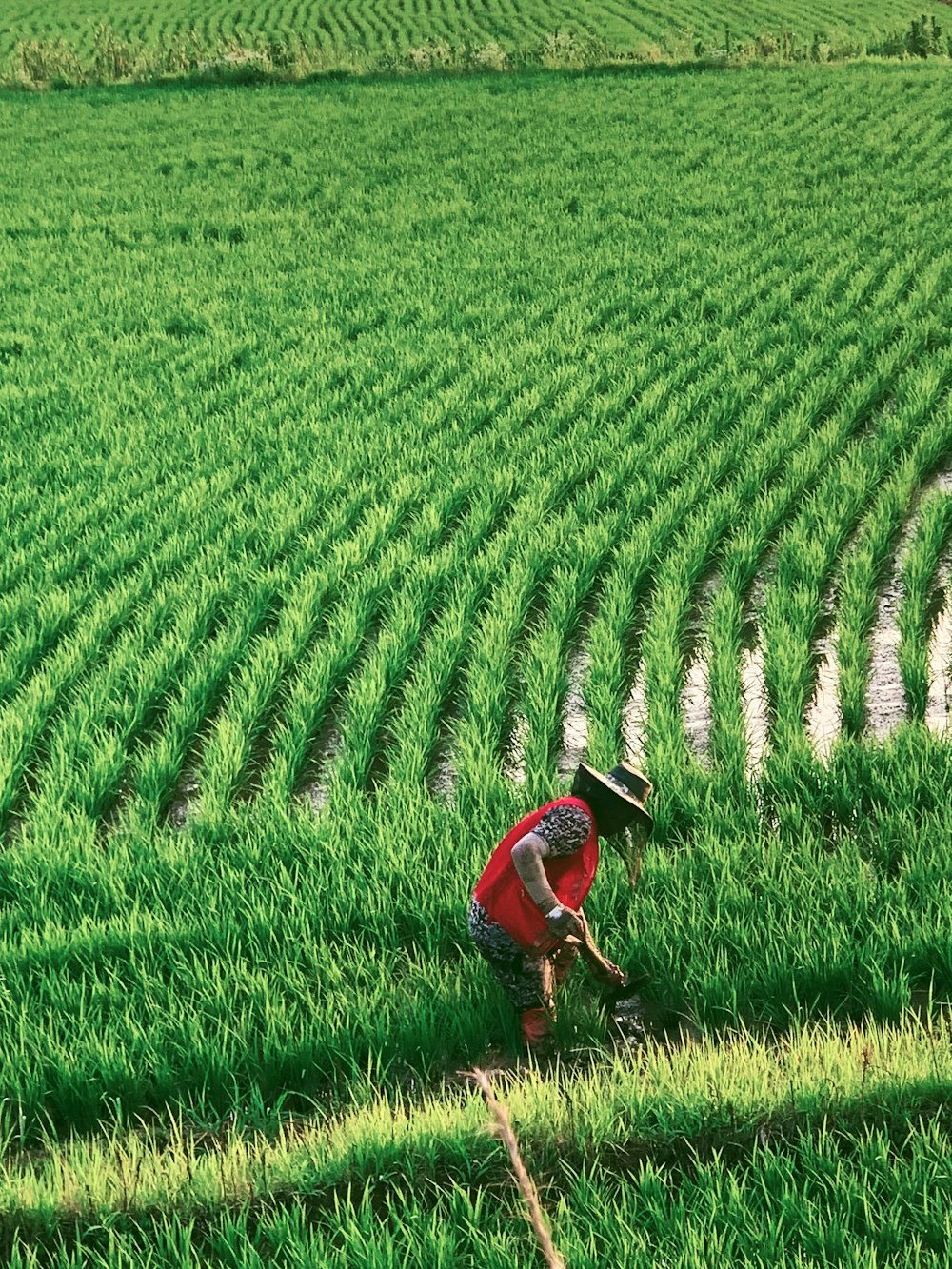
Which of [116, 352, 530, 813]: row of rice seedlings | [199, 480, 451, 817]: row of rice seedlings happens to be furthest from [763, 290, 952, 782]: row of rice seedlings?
[116, 352, 530, 813]: row of rice seedlings

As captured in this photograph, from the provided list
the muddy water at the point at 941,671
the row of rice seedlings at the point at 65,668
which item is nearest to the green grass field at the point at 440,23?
the row of rice seedlings at the point at 65,668

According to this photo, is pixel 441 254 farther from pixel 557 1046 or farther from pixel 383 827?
pixel 557 1046

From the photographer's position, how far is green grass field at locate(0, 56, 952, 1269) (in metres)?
2.05

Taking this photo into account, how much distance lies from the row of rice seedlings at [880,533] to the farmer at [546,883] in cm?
165

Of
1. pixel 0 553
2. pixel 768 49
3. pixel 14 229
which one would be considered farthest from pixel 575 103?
pixel 0 553

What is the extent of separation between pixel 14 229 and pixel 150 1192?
11.3 metres

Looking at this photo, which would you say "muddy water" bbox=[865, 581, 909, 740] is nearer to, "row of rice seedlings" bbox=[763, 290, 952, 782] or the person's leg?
"row of rice seedlings" bbox=[763, 290, 952, 782]

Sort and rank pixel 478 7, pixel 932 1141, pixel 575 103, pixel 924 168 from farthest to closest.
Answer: pixel 478 7 < pixel 575 103 < pixel 924 168 < pixel 932 1141

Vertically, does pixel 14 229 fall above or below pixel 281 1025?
above

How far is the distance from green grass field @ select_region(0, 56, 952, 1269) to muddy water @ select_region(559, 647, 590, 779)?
0.02 metres

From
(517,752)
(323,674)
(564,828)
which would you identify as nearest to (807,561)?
(517,752)

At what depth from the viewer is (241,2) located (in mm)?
31156

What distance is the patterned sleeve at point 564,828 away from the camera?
2.21 m

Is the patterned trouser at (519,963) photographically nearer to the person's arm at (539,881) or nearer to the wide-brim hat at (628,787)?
the person's arm at (539,881)
